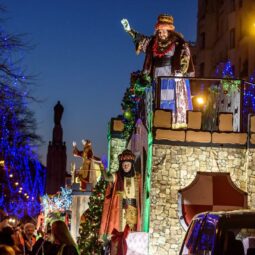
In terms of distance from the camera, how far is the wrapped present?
15461 millimetres

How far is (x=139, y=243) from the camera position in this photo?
15477 millimetres

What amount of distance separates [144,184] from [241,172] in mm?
2596

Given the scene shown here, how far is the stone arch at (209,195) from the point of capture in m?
15.7

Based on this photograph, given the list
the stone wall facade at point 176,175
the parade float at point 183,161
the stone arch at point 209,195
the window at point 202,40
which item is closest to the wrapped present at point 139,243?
the parade float at point 183,161

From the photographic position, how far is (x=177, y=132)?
1596 cm

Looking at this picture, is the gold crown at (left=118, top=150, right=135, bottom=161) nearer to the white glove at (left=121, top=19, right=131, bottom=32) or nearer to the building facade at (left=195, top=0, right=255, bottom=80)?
the white glove at (left=121, top=19, right=131, bottom=32)

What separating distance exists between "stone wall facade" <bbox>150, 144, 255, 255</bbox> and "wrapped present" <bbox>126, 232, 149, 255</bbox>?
0.15 meters

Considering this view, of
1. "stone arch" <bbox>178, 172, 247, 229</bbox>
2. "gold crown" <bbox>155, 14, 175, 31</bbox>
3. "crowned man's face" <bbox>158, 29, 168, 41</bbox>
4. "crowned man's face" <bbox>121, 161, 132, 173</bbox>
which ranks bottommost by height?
"stone arch" <bbox>178, 172, 247, 229</bbox>

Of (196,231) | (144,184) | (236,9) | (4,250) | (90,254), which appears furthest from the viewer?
(236,9)

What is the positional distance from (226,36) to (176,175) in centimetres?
3938

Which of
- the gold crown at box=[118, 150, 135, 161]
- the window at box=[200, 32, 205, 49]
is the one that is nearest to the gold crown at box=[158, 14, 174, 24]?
the gold crown at box=[118, 150, 135, 161]

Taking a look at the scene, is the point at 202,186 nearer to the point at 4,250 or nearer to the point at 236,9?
the point at 4,250

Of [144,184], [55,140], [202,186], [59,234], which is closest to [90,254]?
[144,184]

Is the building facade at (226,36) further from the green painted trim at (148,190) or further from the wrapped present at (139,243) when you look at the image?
the wrapped present at (139,243)
